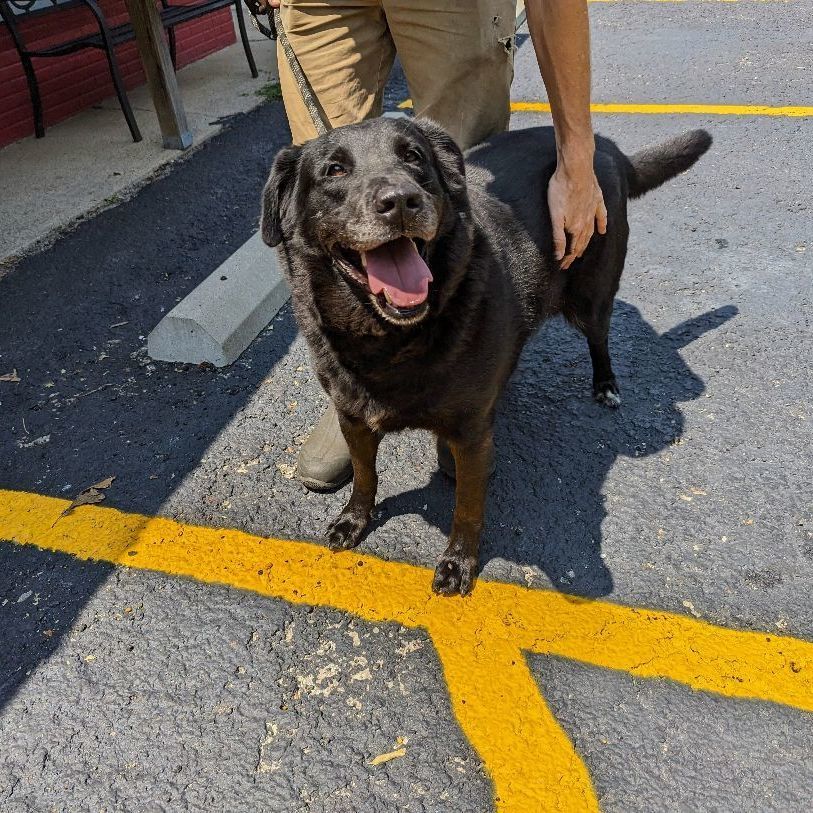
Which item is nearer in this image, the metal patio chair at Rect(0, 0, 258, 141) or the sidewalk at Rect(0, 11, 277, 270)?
the sidewalk at Rect(0, 11, 277, 270)

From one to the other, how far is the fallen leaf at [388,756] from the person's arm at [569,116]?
167 centimetres

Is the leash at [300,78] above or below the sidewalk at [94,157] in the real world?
above

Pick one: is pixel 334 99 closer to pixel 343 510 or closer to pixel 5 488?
pixel 343 510

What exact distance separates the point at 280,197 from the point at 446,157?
51 centimetres

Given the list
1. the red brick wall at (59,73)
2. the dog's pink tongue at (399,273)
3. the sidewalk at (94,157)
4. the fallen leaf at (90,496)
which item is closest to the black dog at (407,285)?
the dog's pink tongue at (399,273)

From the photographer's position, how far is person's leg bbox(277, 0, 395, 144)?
2529 millimetres

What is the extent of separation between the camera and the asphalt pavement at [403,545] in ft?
5.75

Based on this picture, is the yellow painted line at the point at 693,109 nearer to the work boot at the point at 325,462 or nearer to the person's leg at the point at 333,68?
the person's leg at the point at 333,68

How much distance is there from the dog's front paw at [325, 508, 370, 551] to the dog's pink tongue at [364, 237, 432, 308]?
2.94 ft

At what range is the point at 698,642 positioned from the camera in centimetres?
200

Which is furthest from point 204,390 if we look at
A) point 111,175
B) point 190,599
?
point 111,175

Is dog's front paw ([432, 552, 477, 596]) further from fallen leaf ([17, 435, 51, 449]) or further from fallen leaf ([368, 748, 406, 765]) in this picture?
fallen leaf ([17, 435, 51, 449])

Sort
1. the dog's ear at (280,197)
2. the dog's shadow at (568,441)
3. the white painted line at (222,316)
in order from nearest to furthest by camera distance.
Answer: the dog's ear at (280,197) < the dog's shadow at (568,441) < the white painted line at (222,316)

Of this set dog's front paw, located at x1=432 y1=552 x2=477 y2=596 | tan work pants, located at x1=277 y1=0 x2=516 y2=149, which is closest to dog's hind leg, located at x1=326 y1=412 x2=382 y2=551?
dog's front paw, located at x1=432 y1=552 x2=477 y2=596
